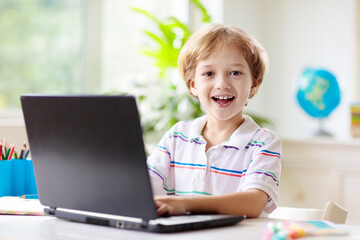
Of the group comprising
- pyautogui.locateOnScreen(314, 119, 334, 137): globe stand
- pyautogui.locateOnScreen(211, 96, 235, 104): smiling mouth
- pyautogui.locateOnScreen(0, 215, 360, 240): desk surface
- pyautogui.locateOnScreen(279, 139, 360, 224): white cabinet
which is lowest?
pyautogui.locateOnScreen(279, 139, 360, 224): white cabinet

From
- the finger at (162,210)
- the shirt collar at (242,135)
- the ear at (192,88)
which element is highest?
the ear at (192,88)

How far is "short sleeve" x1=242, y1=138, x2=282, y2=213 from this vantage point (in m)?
1.27

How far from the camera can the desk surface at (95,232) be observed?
0.99m

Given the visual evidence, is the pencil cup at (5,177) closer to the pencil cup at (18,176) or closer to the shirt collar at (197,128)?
the pencil cup at (18,176)

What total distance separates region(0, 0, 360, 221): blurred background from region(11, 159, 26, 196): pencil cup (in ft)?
4.02

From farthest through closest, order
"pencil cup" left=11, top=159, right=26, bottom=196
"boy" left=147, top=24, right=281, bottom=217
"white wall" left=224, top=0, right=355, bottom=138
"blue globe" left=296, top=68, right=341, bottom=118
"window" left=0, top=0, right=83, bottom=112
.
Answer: "white wall" left=224, top=0, right=355, bottom=138 → "blue globe" left=296, top=68, right=341, bottom=118 → "window" left=0, top=0, right=83, bottom=112 → "pencil cup" left=11, top=159, right=26, bottom=196 → "boy" left=147, top=24, right=281, bottom=217

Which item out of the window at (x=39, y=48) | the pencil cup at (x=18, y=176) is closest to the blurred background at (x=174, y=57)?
the window at (x=39, y=48)

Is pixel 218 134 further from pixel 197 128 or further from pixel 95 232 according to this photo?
pixel 95 232

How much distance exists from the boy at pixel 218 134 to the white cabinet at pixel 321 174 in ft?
5.03

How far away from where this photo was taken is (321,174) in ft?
10.0

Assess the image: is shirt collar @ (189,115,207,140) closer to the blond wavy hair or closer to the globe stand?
the blond wavy hair

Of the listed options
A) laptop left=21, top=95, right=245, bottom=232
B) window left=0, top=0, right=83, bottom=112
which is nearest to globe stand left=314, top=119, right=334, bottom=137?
window left=0, top=0, right=83, bottom=112

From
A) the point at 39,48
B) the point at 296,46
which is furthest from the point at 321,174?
the point at 39,48

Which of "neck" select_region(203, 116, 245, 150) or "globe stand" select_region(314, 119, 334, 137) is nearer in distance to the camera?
A: "neck" select_region(203, 116, 245, 150)
